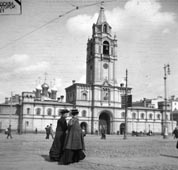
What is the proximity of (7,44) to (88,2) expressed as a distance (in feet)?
15.3

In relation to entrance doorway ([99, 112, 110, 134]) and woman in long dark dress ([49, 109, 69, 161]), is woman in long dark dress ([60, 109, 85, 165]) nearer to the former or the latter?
woman in long dark dress ([49, 109, 69, 161])

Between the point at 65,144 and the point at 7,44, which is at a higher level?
the point at 7,44

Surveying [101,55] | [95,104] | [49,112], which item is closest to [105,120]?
[95,104]

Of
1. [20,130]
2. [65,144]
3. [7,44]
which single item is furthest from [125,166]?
[20,130]

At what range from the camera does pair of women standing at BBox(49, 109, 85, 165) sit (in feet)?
27.7

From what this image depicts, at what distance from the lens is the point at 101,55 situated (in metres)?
59.8

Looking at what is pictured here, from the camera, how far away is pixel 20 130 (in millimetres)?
53500

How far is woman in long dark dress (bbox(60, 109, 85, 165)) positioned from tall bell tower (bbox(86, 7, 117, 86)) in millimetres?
49560

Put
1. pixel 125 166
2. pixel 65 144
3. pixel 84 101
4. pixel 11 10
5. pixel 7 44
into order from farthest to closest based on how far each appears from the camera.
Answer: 1. pixel 84 101
2. pixel 7 44
3. pixel 11 10
4. pixel 65 144
5. pixel 125 166

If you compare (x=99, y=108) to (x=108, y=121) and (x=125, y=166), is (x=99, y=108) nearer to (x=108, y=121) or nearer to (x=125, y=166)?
(x=108, y=121)

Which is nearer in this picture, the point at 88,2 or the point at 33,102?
the point at 88,2

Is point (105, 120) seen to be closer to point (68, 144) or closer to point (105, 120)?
point (105, 120)

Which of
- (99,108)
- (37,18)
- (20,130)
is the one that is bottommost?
(20,130)

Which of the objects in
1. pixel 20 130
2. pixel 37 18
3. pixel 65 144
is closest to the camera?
pixel 65 144
